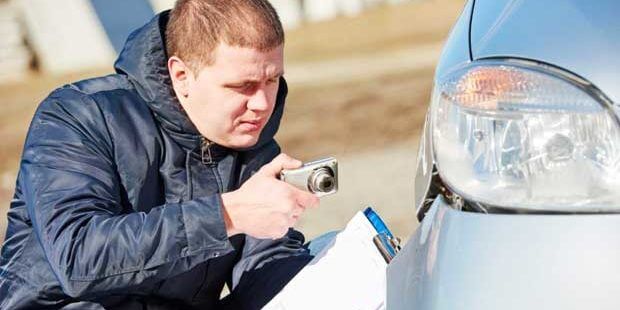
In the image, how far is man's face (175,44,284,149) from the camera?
7.53ft

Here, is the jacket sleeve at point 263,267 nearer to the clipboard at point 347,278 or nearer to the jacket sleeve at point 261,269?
the jacket sleeve at point 261,269

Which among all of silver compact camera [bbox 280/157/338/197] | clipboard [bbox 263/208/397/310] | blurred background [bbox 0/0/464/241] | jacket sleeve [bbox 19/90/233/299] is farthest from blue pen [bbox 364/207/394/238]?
blurred background [bbox 0/0/464/241]

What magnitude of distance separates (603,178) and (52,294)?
132 cm

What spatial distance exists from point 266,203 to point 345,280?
36 cm

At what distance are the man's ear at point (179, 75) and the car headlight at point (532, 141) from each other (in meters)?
0.88

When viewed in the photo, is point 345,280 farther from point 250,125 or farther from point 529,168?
point 529,168

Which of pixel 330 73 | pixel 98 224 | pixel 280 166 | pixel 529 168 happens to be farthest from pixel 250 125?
pixel 330 73

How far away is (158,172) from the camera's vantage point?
2.45 meters

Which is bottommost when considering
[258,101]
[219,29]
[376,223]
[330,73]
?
[330,73]

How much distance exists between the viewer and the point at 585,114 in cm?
155

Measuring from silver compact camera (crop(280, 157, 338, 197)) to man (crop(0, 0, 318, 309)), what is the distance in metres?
0.02

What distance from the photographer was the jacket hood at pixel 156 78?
7.91ft

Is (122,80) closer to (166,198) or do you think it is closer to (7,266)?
(166,198)

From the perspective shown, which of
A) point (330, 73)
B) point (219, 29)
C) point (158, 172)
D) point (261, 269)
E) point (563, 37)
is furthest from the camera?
point (330, 73)
